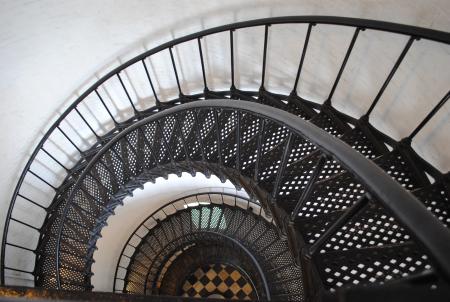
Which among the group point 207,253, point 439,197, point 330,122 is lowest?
point 439,197

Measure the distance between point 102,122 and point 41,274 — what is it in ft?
8.17

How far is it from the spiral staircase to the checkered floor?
17cm

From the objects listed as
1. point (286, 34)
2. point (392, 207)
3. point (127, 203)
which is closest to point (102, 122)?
point (127, 203)

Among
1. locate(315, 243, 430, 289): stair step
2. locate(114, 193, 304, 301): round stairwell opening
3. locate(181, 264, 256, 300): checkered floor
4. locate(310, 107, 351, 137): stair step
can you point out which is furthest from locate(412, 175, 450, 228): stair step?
locate(181, 264, 256, 300): checkered floor

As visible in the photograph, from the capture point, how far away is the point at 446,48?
6.97 ft

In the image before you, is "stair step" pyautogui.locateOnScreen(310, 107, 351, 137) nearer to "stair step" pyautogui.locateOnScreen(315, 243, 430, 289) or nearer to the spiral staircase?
the spiral staircase

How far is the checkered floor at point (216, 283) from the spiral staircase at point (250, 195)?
169mm

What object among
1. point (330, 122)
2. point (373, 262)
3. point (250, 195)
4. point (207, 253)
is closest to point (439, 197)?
point (373, 262)

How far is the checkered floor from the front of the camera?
8328 mm

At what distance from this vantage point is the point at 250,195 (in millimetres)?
2955

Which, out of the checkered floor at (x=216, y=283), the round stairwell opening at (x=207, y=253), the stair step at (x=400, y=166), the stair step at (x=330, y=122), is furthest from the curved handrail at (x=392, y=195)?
the checkered floor at (x=216, y=283)

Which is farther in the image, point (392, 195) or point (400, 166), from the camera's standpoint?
point (400, 166)

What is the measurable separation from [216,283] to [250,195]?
6352mm

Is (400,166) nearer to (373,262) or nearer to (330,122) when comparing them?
(330,122)
